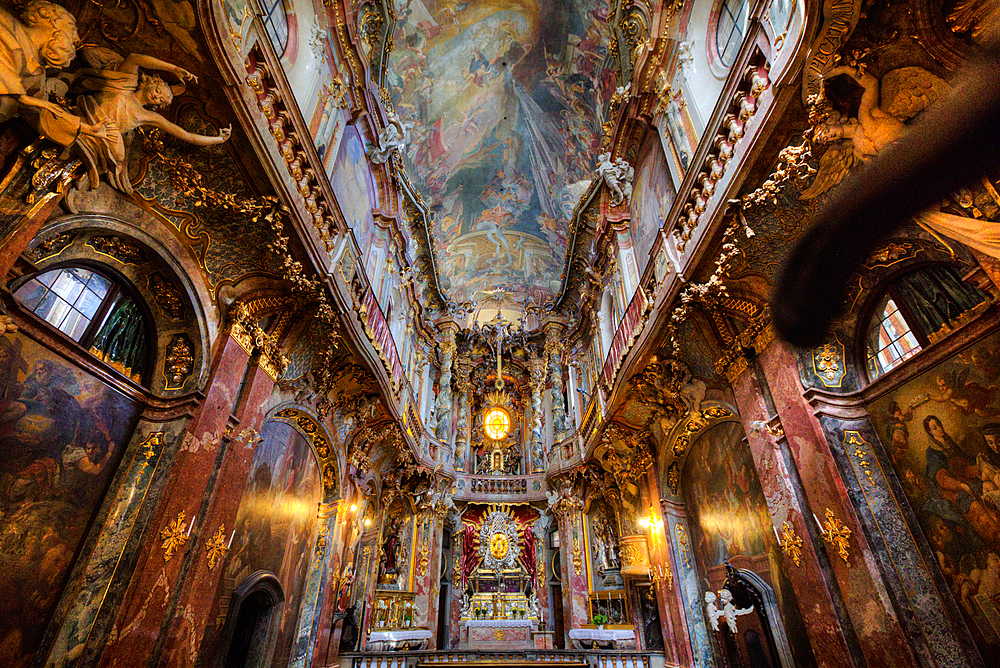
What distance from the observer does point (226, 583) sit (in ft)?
25.1

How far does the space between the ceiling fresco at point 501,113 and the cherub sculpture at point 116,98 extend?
35.8 ft

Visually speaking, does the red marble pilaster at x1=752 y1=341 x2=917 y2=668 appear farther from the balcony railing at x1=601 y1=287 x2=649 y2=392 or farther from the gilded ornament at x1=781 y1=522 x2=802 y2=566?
the balcony railing at x1=601 y1=287 x2=649 y2=392

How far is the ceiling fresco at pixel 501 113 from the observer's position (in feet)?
48.6

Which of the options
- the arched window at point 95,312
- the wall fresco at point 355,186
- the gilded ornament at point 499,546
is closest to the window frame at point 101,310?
the arched window at point 95,312

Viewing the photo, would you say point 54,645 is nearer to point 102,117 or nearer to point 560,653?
point 102,117

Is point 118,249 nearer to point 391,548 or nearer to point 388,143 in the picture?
point 388,143

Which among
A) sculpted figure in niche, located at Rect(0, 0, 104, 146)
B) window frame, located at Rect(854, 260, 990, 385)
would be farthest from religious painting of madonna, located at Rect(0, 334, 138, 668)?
window frame, located at Rect(854, 260, 990, 385)

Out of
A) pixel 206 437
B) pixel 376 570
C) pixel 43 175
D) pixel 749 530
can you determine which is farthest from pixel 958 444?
pixel 376 570

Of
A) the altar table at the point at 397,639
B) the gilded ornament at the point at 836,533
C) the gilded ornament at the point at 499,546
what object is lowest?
the altar table at the point at 397,639

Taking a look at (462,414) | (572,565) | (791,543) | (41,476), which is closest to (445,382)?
(462,414)

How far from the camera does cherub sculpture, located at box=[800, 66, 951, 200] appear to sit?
184 inches

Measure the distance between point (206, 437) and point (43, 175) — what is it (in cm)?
390

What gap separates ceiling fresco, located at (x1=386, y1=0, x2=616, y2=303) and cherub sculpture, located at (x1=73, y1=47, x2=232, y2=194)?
10.9 meters

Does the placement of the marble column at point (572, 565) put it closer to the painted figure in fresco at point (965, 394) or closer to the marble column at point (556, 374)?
the marble column at point (556, 374)
